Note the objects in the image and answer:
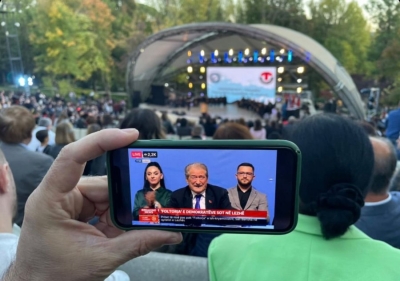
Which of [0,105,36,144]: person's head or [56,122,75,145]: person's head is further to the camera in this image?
[56,122,75,145]: person's head

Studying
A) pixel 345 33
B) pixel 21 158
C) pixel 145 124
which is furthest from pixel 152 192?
pixel 345 33

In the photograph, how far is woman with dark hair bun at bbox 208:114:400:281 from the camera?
123 cm

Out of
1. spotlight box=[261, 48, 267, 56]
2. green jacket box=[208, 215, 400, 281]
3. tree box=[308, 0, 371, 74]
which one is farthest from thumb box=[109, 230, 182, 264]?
tree box=[308, 0, 371, 74]

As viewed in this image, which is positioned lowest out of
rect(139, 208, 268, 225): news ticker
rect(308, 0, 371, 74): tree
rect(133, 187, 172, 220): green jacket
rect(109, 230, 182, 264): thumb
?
rect(109, 230, 182, 264): thumb

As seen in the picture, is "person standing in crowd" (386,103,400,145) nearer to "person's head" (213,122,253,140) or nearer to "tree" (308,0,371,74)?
"person's head" (213,122,253,140)

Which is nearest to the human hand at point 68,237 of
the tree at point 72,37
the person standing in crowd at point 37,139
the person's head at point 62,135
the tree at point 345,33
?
the person's head at point 62,135

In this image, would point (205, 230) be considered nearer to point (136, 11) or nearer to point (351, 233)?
point (351, 233)

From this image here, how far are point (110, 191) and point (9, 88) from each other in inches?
1139

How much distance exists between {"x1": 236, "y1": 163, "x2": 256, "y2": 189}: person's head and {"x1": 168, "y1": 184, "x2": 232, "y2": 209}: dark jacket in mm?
61

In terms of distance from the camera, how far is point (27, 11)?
1024 inches

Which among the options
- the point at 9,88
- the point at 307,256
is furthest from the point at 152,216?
the point at 9,88

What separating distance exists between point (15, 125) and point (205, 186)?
2527 millimetres

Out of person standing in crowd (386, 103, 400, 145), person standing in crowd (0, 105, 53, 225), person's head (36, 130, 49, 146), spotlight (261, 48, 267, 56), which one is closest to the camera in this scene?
person standing in crowd (0, 105, 53, 225)

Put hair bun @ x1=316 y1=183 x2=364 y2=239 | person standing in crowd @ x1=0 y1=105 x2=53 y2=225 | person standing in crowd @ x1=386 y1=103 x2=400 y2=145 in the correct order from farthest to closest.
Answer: person standing in crowd @ x1=386 y1=103 x2=400 y2=145
person standing in crowd @ x1=0 y1=105 x2=53 y2=225
hair bun @ x1=316 y1=183 x2=364 y2=239
